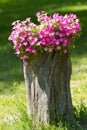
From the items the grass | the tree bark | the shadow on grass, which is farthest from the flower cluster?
the shadow on grass

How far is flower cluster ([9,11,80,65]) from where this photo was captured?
6.01m

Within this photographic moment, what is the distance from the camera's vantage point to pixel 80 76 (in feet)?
32.6

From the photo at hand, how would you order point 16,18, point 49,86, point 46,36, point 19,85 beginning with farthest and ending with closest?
1. point 16,18
2. point 19,85
3. point 49,86
4. point 46,36

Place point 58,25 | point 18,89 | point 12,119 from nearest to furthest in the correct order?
point 58,25, point 12,119, point 18,89

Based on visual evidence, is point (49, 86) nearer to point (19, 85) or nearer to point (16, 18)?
point (19, 85)

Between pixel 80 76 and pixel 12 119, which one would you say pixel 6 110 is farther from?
pixel 80 76

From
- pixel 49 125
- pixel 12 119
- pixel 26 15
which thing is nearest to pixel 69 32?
pixel 49 125

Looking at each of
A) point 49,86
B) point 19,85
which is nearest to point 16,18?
point 19,85

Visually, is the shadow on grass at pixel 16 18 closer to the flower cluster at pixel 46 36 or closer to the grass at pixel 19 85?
the grass at pixel 19 85

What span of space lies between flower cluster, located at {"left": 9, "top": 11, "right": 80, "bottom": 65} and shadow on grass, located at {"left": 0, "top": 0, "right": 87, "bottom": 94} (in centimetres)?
378

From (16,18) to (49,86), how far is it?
552 inches

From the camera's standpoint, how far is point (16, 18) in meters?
20.0

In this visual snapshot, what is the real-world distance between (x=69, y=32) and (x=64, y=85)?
680 mm

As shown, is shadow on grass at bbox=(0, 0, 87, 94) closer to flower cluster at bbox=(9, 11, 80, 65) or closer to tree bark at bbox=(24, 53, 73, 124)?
tree bark at bbox=(24, 53, 73, 124)
